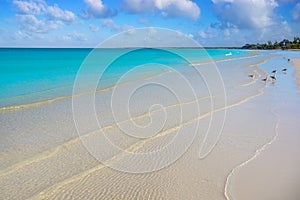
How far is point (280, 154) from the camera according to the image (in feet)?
26.1

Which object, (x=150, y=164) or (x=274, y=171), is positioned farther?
(x=150, y=164)

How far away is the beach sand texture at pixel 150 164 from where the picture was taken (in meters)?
6.05

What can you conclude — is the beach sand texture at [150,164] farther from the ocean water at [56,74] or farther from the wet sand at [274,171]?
Result: the ocean water at [56,74]

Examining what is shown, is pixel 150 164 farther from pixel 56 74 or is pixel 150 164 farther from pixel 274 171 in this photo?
pixel 56 74

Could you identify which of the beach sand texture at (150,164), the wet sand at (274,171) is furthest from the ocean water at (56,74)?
the wet sand at (274,171)

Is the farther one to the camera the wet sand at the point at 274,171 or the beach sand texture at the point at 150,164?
the beach sand texture at the point at 150,164

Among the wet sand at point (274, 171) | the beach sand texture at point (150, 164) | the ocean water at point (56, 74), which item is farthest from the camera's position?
the ocean water at point (56, 74)

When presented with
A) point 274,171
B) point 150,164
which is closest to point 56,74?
point 150,164

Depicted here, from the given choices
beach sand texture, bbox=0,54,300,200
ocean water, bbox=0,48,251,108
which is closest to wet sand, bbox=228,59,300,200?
→ beach sand texture, bbox=0,54,300,200

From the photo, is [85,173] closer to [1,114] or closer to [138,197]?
[138,197]

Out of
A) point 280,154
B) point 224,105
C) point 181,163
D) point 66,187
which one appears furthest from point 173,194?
point 224,105

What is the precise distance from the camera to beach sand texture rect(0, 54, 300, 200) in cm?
605

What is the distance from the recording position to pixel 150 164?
7.58 m

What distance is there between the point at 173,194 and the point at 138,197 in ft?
2.24
